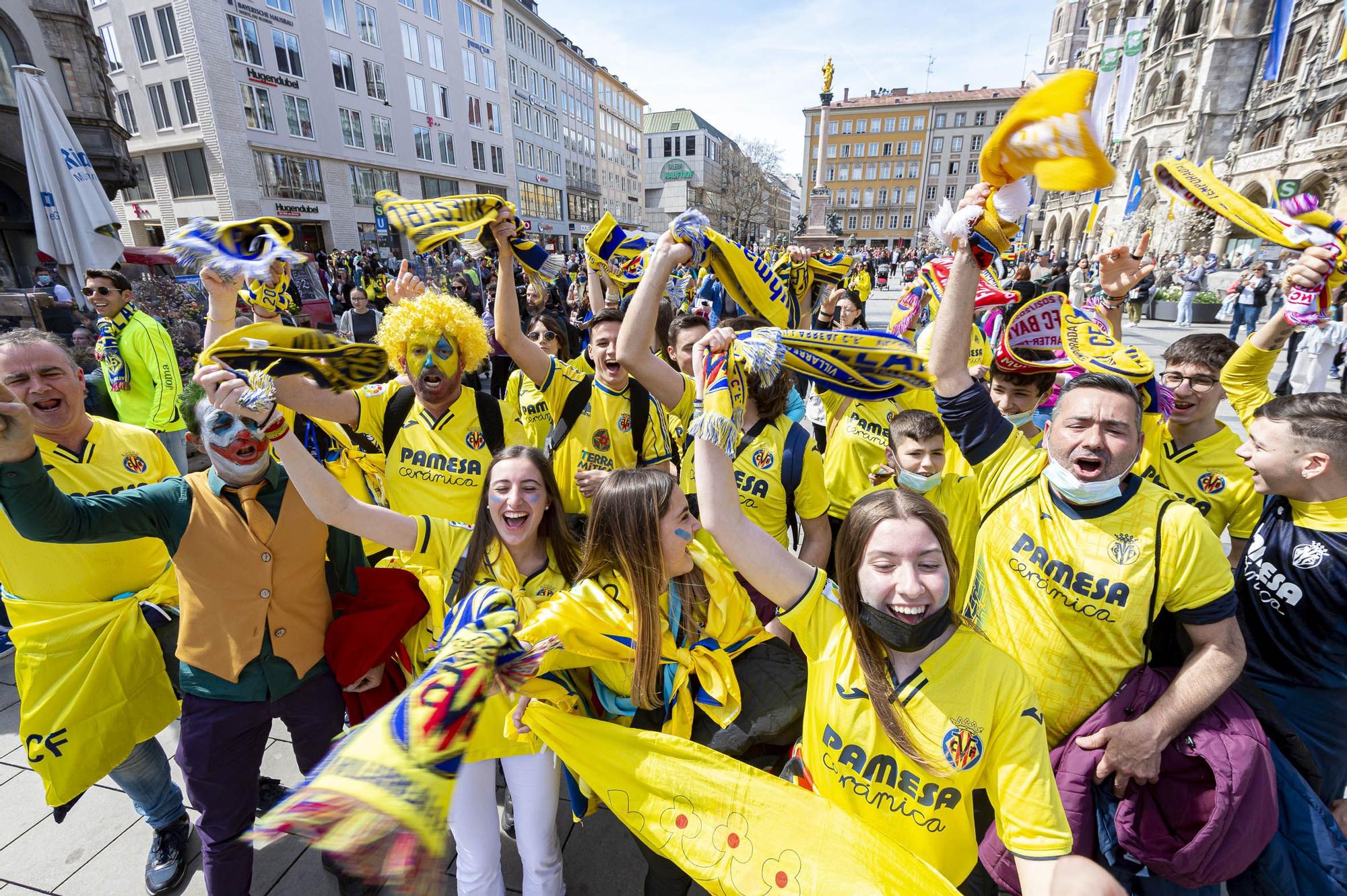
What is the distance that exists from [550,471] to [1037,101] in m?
2.09

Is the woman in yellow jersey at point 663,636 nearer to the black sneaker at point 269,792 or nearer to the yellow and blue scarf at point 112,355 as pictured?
the black sneaker at point 269,792

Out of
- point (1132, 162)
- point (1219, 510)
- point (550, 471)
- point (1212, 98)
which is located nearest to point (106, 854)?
point (550, 471)

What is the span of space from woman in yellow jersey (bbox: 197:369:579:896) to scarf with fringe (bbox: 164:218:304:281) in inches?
34.7

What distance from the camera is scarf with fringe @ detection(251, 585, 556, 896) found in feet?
4.11

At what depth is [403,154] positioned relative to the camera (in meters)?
34.5

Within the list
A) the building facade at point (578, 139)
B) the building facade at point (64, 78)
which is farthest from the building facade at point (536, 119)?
the building facade at point (64, 78)

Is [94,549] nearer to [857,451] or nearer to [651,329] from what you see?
[651,329]

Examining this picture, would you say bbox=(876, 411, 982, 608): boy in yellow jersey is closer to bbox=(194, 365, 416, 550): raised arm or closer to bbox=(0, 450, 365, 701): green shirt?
bbox=(194, 365, 416, 550): raised arm

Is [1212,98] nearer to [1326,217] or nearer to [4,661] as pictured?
[1326,217]

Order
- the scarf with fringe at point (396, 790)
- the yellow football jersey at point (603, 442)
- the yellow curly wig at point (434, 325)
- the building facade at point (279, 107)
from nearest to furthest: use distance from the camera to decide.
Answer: the scarf with fringe at point (396, 790)
the yellow curly wig at point (434, 325)
the yellow football jersey at point (603, 442)
the building facade at point (279, 107)

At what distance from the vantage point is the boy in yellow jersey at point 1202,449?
2.76 m

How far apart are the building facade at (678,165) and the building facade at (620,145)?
3.42m

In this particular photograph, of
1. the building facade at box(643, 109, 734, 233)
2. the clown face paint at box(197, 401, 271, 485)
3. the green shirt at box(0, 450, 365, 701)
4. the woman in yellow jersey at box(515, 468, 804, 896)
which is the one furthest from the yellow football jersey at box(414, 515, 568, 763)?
the building facade at box(643, 109, 734, 233)

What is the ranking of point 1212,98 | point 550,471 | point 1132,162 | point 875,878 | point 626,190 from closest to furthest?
point 875,878 → point 550,471 → point 1212,98 → point 1132,162 → point 626,190
